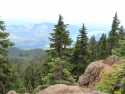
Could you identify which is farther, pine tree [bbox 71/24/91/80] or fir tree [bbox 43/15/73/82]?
pine tree [bbox 71/24/91/80]

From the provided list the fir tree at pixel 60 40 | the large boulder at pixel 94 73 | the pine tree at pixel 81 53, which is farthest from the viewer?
the pine tree at pixel 81 53

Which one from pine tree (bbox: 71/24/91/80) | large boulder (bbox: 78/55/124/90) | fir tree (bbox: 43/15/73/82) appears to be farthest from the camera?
pine tree (bbox: 71/24/91/80)

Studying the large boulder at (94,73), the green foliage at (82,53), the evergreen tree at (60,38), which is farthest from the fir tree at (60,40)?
the large boulder at (94,73)

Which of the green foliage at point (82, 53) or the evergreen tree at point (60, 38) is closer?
the evergreen tree at point (60, 38)

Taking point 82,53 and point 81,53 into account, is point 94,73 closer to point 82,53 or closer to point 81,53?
point 81,53

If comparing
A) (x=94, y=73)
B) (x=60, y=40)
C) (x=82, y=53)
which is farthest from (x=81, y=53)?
(x=94, y=73)

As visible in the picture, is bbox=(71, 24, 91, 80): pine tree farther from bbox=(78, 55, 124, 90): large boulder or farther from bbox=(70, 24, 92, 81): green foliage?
bbox=(78, 55, 124, 90): large boulder

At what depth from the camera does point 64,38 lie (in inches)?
593

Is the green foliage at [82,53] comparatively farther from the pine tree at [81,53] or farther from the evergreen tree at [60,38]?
the evergreen tree at [60,38]

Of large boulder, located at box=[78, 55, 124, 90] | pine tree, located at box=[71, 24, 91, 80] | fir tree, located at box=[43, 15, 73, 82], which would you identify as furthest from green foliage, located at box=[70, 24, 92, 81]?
large boulder, located at box=[78, 55, 124, 90]

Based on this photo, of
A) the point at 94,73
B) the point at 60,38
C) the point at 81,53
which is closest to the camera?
the point at 94,73

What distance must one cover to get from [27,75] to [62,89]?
206 feet

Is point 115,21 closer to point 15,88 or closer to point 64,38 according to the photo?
point 64,38

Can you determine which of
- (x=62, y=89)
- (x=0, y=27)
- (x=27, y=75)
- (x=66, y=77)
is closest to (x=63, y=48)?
(x=66, y=77)
